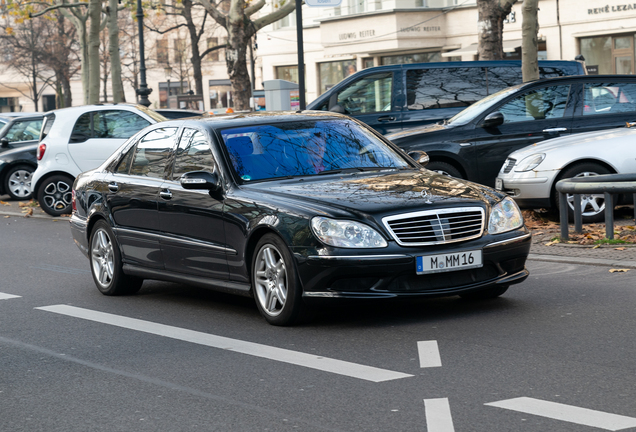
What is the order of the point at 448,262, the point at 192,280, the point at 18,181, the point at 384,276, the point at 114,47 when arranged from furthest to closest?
the point at 114,47
the point at 18,181
the point at 192,280
the point at 448,262
the point at 384,276

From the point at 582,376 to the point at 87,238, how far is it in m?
5.43

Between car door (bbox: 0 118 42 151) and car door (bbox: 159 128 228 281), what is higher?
car door (bbox: 0 118 42 151)

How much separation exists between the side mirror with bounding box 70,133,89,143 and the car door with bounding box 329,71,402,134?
14.1 ft

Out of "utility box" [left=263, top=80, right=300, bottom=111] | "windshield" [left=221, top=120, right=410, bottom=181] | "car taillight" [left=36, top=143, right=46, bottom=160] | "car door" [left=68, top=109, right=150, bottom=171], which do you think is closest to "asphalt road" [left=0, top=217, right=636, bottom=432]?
"windshield" [left=221, top=120, right=410, bottom=181]

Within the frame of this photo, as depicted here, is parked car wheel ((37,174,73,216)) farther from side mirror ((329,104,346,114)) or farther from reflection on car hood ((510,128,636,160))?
reflection on car hood ((510,128,636,160))

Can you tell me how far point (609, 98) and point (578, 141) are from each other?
1888 mm

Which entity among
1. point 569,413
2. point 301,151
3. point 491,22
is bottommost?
point 569,413

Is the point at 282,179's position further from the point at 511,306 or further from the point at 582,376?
the point at 582,376

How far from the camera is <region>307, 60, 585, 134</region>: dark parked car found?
613 inches

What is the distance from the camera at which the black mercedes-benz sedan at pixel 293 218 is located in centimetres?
656

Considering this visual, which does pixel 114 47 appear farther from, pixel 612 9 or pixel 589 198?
pixel 589 198

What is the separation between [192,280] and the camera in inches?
308

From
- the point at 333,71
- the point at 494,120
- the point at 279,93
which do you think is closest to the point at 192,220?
the point at 494,120

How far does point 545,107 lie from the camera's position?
13492mm
